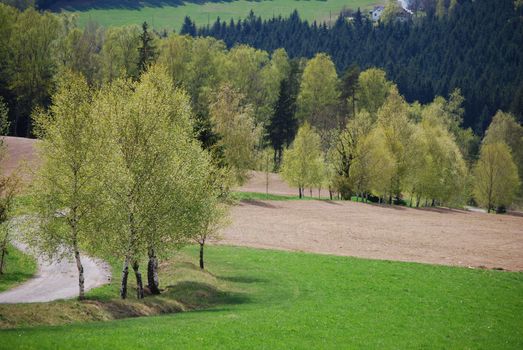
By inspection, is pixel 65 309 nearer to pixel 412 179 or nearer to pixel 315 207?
pixel 315 207

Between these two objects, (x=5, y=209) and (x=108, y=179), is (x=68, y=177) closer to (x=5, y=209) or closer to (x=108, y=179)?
(x=108, y=179)

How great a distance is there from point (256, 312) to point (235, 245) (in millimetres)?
25617

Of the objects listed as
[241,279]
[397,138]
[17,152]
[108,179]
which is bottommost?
[241,279]

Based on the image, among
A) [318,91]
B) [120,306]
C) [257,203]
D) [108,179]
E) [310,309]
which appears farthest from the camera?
[318,91]

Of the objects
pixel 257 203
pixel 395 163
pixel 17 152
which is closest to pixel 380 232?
pixel 257 203

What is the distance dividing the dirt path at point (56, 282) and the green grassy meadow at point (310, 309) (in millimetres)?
2231

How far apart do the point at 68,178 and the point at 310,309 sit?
16.4 meters

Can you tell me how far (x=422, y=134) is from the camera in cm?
9944

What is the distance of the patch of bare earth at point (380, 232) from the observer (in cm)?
5738

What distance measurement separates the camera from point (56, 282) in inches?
1590

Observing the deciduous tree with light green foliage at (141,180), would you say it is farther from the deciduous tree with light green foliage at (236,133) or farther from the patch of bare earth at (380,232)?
the deciduous tree with light green foliage at (236,133)

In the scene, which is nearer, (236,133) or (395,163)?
(236,133)

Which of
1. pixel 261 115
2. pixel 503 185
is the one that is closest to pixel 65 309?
pixel 503 185

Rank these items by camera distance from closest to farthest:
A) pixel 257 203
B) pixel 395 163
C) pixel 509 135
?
pixel 257 203, pixel 395 163, pixel 509 135
